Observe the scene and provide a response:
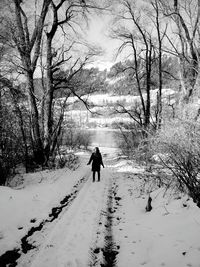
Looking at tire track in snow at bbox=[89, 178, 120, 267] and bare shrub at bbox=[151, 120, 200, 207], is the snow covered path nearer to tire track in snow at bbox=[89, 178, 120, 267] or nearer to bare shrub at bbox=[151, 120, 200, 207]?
tire track in snow at bbox=[89, 178, 120, 267]

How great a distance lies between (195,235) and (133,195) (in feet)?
12.9

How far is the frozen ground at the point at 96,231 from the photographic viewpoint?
3.30 m

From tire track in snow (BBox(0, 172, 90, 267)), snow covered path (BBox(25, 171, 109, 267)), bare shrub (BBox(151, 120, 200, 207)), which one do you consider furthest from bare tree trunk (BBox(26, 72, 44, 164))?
bare shrub (BBox(151, 120, 200, 207))

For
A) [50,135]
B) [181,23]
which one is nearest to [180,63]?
[181,23]

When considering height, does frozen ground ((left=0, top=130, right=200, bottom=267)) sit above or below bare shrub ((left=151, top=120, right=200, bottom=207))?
below

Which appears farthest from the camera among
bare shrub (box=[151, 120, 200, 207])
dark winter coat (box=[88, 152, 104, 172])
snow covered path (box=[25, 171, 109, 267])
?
dark winter coat (box=[88, 152, 104, 172])

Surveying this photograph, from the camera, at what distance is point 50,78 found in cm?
1182

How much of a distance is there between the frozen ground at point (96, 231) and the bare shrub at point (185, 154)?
412 millimetres

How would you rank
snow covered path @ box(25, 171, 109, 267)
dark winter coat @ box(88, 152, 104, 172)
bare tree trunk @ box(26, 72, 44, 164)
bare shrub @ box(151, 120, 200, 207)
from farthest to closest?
1. bare tree trunk @ box(26, 72, 44, 164)
2. dark winter coat @ box(88, 152, 104, 172)
3. bare shrub @ box(151, 120, 200, 207)
4. snow covered path @ box(25, 171, 109, 267)

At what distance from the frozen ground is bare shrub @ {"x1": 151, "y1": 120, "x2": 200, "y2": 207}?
412 mm

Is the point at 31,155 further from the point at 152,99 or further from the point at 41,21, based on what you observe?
the point at 152,99

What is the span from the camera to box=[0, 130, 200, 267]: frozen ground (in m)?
3.30

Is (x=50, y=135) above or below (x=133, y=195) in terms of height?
above

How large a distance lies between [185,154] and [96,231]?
293 centimetres
